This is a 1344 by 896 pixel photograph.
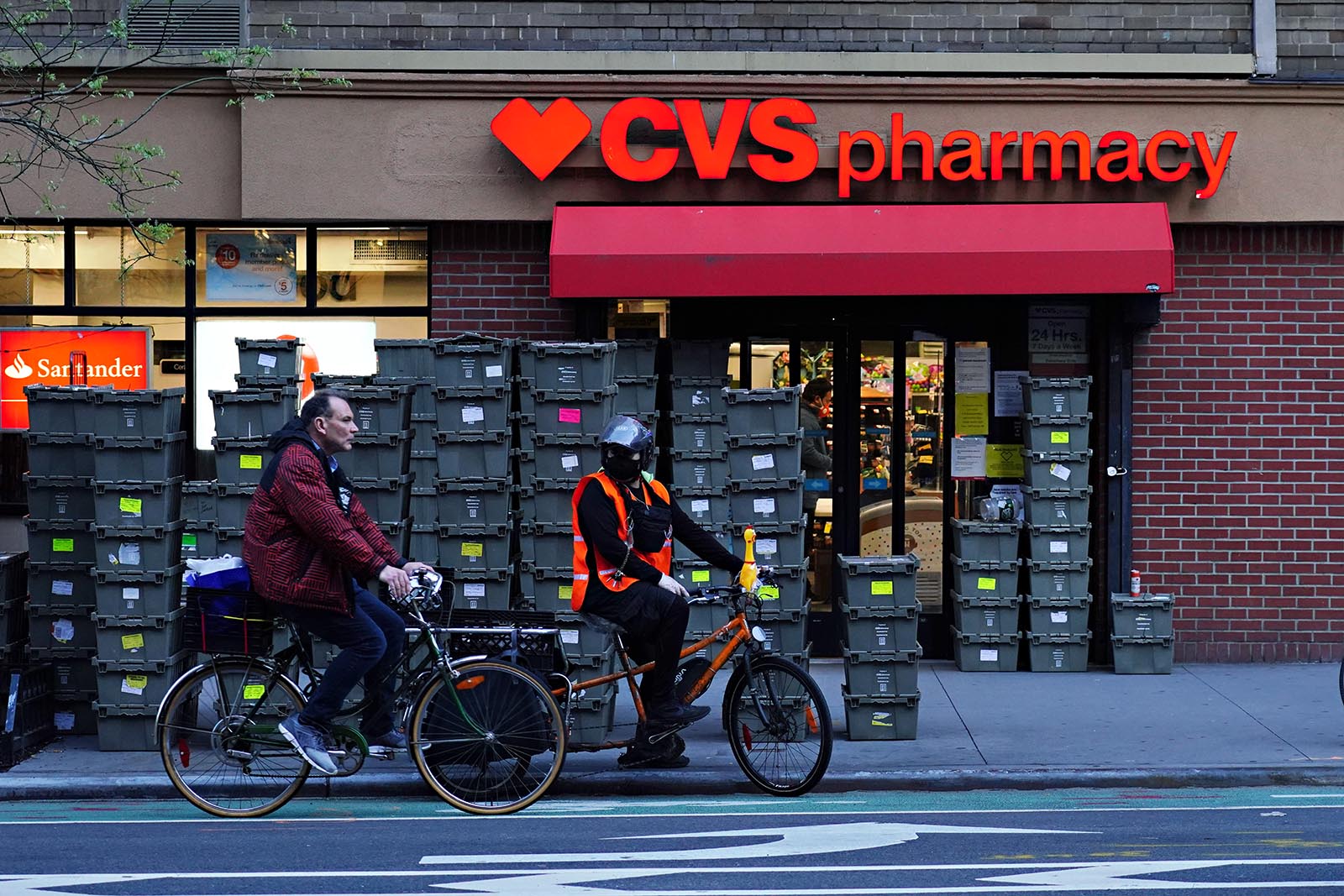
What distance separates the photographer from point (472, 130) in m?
11.7

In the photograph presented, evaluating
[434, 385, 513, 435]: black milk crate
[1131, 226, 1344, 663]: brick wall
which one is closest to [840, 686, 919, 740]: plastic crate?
[434, 385, 513, 435]: black milk crate

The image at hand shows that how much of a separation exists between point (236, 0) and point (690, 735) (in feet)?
22.4

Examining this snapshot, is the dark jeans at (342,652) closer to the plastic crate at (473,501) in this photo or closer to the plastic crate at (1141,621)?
the plastic crate at (473,501)

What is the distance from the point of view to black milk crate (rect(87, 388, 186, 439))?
893 cm

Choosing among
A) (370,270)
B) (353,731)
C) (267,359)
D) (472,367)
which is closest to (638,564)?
(353,731)

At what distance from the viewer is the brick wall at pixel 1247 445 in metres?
11.8

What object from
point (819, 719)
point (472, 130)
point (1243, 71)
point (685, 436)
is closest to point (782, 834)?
point (819, 719)

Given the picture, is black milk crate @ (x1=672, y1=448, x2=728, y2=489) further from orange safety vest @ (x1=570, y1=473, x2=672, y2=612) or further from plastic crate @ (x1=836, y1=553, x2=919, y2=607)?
orange safety vest @ (x1=570, y1=473, x2=672, y2=612)

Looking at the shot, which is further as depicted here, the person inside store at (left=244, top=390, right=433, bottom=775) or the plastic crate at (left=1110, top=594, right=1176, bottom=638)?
the plastic crate at (left=1110, top=594, right=1176, bottom=638)

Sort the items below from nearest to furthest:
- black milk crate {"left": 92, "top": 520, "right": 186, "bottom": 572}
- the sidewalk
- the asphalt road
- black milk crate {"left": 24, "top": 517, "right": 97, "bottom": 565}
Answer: the asphalt road
the sidewalk
black milk crate {"left": 92, "top": 520, "right": 186, "bottom": 572}
black milk crate {"left": 24, "top": 517, "right": 97, "bottom": 565}

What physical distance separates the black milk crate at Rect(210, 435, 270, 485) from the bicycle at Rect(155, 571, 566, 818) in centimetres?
166

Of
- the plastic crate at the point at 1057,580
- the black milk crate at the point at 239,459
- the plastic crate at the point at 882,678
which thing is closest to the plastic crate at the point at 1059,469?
the plastic crate at the point at 1057,580

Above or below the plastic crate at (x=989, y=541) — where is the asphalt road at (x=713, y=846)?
below

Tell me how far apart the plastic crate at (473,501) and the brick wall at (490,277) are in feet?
10.1
